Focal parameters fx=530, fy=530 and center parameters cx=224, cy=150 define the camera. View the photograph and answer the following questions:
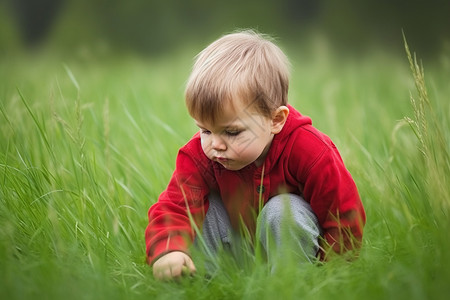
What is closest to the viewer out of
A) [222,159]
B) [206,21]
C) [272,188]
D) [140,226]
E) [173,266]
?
[173,266]

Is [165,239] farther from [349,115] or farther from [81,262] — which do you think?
[349,115]

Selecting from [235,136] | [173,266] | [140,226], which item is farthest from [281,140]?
[140,226]

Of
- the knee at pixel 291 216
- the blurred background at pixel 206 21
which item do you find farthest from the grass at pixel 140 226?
the blurred background at pixel 206 21

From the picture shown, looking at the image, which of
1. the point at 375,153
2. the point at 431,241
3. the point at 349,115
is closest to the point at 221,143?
the point at 431,241

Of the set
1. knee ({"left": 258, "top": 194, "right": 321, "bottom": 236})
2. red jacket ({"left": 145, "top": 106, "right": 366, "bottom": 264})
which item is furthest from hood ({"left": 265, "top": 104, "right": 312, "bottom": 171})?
knee ({"left": 258, "top": 194, "right": 321, "bottom": 236})

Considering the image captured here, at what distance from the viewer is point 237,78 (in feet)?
5.46

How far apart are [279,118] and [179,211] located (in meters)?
0.46

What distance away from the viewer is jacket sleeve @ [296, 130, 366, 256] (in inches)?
67.6

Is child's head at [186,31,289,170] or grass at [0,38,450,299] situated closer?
grass at [0,38,450,299]

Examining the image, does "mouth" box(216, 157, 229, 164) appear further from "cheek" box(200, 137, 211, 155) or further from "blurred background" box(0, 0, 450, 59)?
"blurred background" box(0, 0, 450, 59)

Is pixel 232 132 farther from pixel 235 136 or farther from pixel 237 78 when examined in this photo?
Answer: pixel 237 78

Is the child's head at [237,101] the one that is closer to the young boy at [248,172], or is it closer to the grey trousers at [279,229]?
the young boy at [248,172]

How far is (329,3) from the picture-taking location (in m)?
8.14

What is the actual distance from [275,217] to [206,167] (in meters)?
0.32
